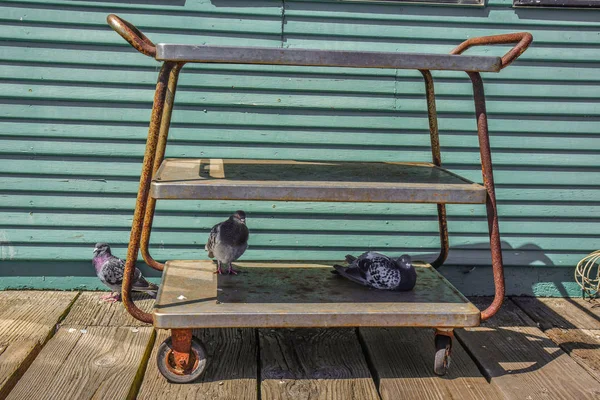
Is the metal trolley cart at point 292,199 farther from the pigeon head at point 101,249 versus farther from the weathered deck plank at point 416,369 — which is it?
the pigeon head at point 101,249

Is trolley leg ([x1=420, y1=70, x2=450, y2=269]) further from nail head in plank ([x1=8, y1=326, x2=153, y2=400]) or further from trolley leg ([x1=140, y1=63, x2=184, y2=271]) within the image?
nail head in plank ([x1=8, y1=326, x2=153, y2=400])

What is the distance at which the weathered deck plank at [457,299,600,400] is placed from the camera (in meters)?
3.19

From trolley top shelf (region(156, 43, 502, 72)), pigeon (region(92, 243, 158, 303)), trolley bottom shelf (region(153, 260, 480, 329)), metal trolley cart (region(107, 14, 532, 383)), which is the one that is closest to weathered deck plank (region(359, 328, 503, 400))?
metal trolley cart (region(107, 14, 532, 383))

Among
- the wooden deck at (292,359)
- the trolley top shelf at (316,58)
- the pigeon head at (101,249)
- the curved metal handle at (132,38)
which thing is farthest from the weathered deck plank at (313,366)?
the curved metal handle at (132,38)

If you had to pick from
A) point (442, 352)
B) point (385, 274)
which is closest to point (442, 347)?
point (442, 352)

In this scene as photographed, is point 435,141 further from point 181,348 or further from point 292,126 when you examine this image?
point 181,348

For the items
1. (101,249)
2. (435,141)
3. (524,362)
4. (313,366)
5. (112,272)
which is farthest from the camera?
(101,249)

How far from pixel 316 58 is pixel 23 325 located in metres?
2.15

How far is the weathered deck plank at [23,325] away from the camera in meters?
3.20

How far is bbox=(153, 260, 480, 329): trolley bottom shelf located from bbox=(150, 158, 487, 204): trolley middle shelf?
49 centimetres

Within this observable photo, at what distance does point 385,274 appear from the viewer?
136 inches

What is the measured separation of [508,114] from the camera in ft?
14.3

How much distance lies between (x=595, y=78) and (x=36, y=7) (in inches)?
132

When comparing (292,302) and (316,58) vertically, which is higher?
(316,58)
